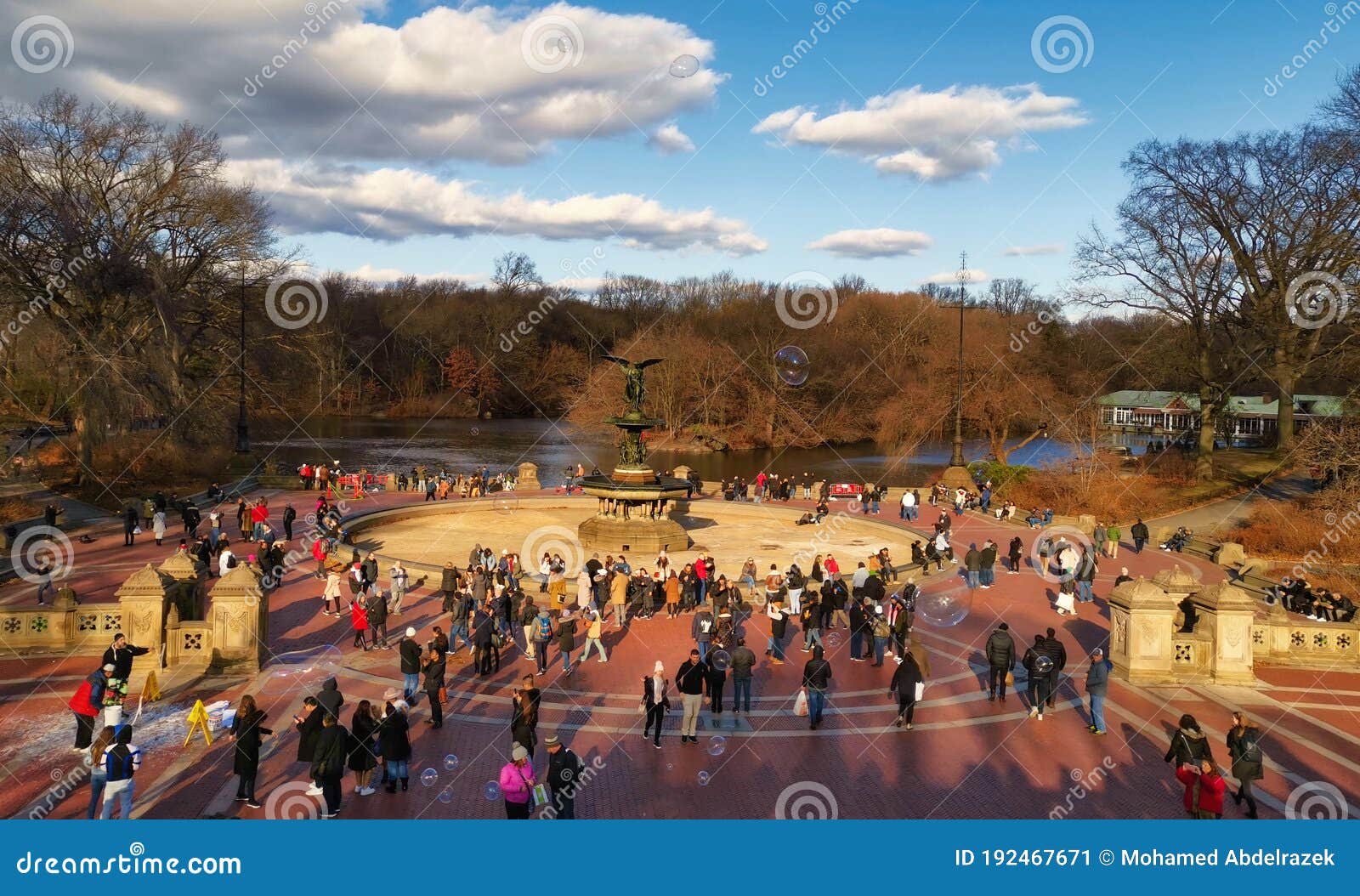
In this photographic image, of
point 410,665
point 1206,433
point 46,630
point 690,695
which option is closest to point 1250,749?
point 690,695

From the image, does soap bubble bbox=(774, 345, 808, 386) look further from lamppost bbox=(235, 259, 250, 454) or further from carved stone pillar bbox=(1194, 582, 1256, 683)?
carved stone pillar bbox=(1194, 582, 1256, 683)

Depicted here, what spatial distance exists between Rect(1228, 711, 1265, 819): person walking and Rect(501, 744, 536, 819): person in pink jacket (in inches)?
310

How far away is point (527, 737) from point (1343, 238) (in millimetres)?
39805

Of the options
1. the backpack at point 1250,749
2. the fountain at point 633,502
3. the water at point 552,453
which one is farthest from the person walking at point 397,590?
the water at point 552,453

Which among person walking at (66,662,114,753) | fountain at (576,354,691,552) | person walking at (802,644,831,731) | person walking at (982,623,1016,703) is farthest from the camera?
fountain at (576,354,691,552)

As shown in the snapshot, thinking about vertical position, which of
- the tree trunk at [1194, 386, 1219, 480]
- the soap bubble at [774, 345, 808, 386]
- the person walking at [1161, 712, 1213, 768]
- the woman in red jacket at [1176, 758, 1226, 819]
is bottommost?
the woman in red jacket at [1176, 758, 1226, 819]

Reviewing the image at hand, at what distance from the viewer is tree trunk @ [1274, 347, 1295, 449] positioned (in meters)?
40.7

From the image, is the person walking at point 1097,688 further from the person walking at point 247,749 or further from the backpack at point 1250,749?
the person walking at point 247,749

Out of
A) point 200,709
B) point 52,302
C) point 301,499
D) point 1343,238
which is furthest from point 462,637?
point 1343,238

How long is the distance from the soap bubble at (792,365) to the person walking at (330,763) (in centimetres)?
5710

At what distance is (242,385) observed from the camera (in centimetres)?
4753

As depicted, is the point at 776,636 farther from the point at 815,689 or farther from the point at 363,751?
the point at 363,751

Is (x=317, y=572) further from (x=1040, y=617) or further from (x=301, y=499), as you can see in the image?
(x=1040, y=617)

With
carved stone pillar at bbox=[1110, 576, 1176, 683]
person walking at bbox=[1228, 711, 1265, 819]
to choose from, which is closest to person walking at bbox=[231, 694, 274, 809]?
person walking at bbox=[1228, 711, 1265, 819]
